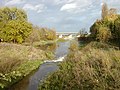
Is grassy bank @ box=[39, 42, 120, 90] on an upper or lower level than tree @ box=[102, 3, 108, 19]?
lower

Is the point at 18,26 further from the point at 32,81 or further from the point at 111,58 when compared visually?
the point at 111,58

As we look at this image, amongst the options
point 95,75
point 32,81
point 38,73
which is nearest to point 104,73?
point 95,75

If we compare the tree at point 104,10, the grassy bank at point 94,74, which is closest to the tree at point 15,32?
the tree at point 104,10

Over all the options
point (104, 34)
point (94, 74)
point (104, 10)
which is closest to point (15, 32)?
point (104, 34)

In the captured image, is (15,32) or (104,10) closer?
(15,32)

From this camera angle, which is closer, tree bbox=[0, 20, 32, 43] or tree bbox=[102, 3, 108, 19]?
tree bbox=[0, 20, 32, 43]

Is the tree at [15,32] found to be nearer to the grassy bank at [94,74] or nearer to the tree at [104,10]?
the tree at [104,10]

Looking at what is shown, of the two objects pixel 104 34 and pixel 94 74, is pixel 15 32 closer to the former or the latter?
pixel 104 34

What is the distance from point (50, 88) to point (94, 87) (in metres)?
5.37

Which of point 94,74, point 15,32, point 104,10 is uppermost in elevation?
point 104,10

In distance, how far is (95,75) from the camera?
1352cm

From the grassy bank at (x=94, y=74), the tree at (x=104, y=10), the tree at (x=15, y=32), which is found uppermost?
the tree at (x=104, y=10)

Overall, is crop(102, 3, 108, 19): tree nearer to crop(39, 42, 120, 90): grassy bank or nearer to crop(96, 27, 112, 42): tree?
crop(96, 27, 112, 42): tree

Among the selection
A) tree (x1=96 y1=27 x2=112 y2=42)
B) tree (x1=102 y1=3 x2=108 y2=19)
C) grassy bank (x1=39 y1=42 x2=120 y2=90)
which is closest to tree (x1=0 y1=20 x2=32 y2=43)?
tree (x1=96 y1=27 x2=112 y2=42)
